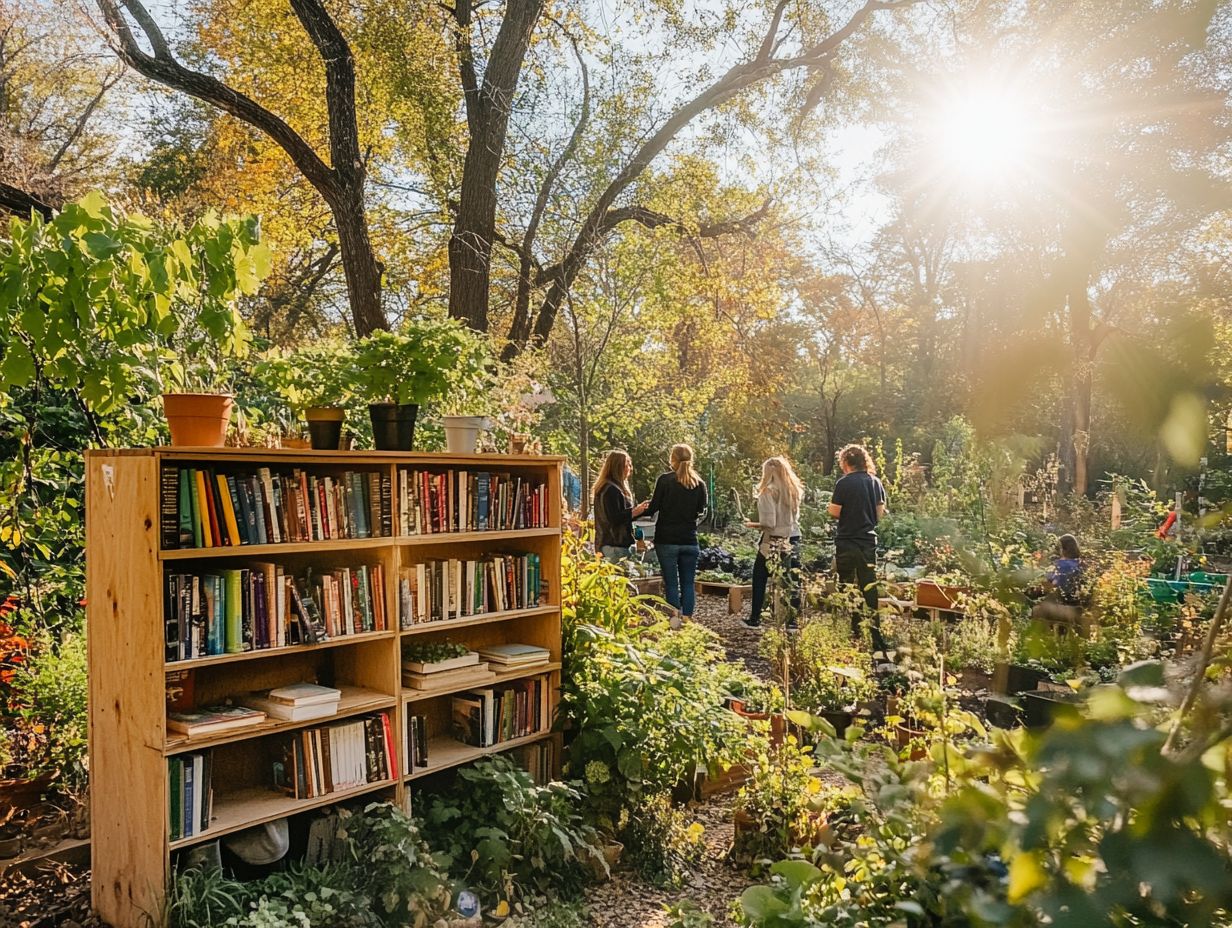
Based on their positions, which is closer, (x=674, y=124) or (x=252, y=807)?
(x=252, y=807)

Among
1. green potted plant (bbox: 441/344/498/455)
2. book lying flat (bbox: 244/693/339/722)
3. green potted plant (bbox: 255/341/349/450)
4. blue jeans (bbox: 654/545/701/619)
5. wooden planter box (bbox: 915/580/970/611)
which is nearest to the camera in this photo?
book lying flat (bbox: 244/693/339/722)

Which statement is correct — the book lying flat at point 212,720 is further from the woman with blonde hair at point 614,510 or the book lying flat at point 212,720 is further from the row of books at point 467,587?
the woman with blonde hair at point 614,510

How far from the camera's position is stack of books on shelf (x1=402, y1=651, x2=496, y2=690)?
138 inches

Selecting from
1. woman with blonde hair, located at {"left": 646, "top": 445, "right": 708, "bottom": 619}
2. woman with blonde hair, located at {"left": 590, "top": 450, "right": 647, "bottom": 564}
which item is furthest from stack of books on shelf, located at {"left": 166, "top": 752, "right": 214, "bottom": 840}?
woman with blonde hair, located at {"left": 646, "top": 445, "right": 708, "bottom": 619}

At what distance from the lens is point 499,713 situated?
381cm

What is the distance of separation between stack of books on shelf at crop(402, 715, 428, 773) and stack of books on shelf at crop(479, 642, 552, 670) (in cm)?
43

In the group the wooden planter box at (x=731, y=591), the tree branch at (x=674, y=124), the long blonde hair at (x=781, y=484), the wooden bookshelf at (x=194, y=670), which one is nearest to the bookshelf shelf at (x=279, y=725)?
the wooden bookshelf at (x=194, y=670)

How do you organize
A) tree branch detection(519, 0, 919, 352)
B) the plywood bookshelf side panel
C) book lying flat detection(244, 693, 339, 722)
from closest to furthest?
the plywood bookshelf side panel → book lying flat detection(244, 693, 339, 722) → tree branch detection(519, 0, 919, 352)

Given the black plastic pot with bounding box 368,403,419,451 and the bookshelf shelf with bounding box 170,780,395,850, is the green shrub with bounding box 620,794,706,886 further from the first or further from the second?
the black plastic pot with bounding box 368,403,419,451

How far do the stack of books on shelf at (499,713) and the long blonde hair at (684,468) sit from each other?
123 inches

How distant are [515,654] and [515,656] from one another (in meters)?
0.02

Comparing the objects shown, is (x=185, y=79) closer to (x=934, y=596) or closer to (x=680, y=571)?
(x=680, y=571)

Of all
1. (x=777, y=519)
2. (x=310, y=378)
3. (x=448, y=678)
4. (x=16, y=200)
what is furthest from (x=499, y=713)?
(x=16, y=200)

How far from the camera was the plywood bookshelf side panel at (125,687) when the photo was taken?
2.68m
